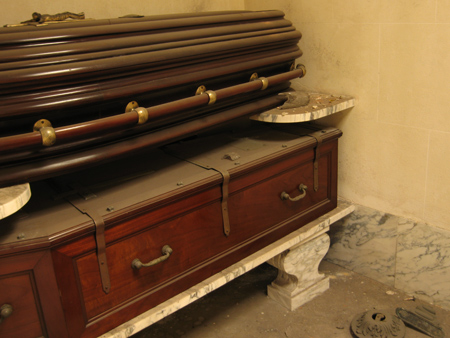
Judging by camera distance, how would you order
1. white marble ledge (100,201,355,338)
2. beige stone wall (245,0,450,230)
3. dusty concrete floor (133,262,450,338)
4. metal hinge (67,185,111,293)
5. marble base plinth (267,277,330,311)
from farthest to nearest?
marble base plinth (267,277,330,311)
dusty concrete floor (133,262,450,338)
beige stone wall (245,0,450,230)
white marble ledge (100,201,355,338)
metal hinge (67,185,111,293)

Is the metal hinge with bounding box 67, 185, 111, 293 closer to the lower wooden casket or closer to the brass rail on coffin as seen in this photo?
the lower wooden casket

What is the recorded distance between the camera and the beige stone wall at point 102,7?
65.1 inches

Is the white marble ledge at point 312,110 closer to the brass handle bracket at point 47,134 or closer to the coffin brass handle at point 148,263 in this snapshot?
the coffin brass handle at point 148,263

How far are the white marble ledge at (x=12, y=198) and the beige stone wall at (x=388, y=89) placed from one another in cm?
141

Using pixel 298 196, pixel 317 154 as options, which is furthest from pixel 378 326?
pixel 317 154

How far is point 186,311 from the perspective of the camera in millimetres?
2062

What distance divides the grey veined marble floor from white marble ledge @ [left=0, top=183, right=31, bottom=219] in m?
1.50

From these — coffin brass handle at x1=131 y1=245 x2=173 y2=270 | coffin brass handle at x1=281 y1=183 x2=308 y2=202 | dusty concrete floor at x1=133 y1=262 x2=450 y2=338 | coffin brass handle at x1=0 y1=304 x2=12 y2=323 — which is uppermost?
coffin brass handle at x1=0 y1=304 x2=12 y2=323

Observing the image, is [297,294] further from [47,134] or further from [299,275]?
[47,134]

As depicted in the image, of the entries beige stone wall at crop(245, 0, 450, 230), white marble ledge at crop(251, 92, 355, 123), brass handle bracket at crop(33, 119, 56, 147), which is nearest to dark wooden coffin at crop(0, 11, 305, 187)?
brass handle bracket at crop(33, 119, 56, 147)

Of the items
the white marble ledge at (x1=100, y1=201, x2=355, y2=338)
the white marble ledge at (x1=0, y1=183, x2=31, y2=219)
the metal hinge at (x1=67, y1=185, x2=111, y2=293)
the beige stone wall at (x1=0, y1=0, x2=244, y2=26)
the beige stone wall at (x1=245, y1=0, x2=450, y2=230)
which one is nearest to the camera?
the white marble ledge at (x1=0, y1=183, x2=31, y2=219)

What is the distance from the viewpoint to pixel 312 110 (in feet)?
6.24

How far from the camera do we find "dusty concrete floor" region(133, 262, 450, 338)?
6.33ft

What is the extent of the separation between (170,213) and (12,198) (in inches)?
18.7
